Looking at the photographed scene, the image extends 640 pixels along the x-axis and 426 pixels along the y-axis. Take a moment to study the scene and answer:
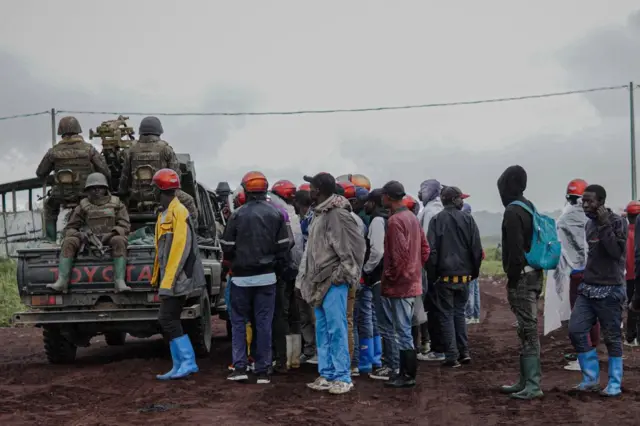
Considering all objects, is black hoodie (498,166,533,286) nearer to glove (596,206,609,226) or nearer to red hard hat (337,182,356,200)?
glove (596,206,609,226)

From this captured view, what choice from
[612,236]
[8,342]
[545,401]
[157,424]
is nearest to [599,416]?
[545,401]

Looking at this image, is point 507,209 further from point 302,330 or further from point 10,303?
point 10,303

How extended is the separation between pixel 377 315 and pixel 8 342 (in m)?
7.47

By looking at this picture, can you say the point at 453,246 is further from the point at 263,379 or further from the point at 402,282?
the point at 263,379

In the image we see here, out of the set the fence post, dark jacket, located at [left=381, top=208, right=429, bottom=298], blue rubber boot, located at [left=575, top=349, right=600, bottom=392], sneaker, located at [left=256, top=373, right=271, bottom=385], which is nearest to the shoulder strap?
dark jacket, located at [left=381, top=208, right=429, bottom=298]

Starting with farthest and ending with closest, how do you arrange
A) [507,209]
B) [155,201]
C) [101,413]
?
[155,201] < [507,209] < [101,413]

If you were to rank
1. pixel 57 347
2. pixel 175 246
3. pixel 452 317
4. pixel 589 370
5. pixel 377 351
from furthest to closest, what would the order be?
pixel 57 347 < pixel 452 317 < pixel 377 351 < pixel 175 246 < pixel 589 370

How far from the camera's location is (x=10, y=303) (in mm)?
18219

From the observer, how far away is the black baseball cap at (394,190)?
329 inches

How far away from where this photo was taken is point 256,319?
28.7ft

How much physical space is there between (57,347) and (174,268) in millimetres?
2523

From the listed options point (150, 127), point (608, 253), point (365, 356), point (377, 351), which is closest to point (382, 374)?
point (365, 356)

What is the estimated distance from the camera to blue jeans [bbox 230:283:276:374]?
8.69m

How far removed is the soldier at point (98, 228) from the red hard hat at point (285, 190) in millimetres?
1817
